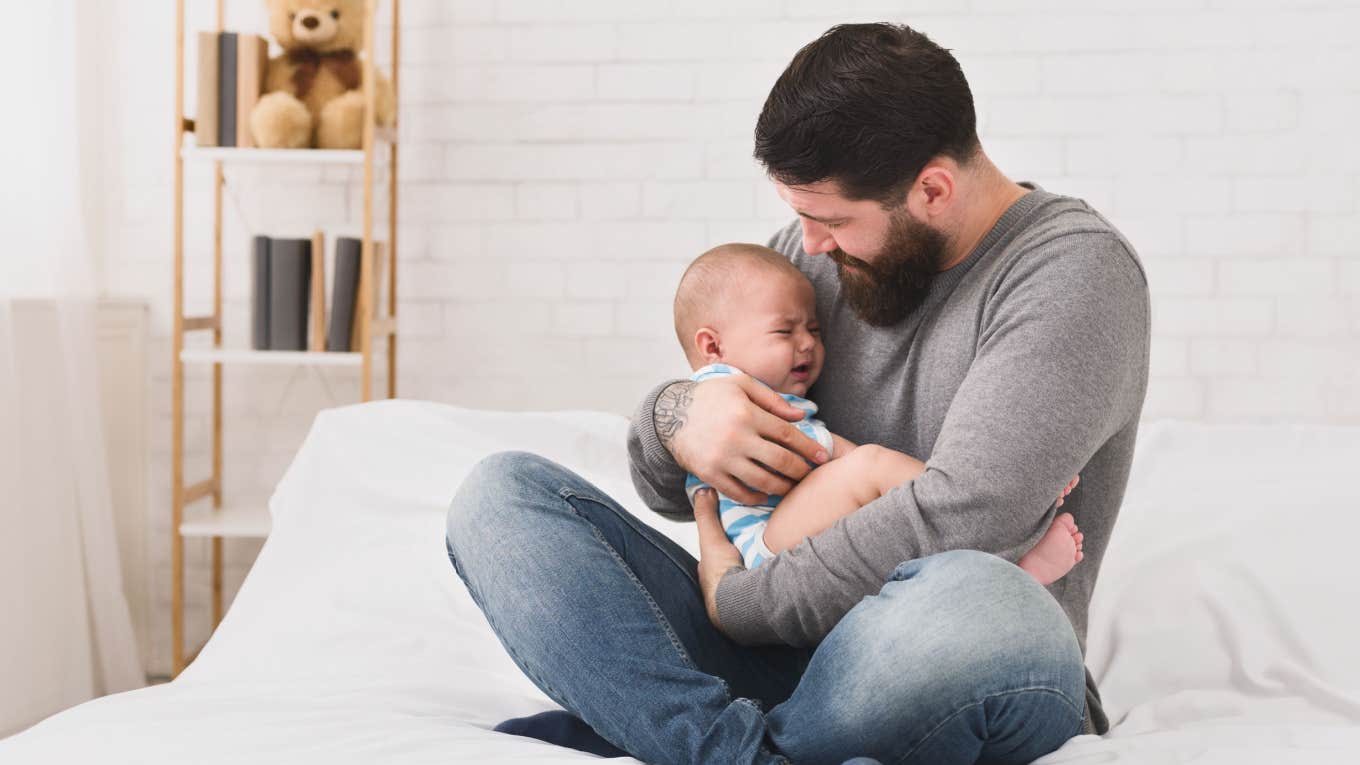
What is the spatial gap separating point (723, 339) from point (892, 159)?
35cm

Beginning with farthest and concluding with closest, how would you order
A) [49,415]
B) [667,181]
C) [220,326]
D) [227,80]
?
[220,326] < [667,181] < [227,80] < [49,415]

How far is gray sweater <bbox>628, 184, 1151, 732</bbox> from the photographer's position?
3.75 feet

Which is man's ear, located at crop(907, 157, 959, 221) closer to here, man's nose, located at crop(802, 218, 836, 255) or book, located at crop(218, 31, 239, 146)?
man's nose, located at crop(802, 218, 836, 255)

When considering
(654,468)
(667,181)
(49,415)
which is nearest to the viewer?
(654,468)

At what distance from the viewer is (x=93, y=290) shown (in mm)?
2693

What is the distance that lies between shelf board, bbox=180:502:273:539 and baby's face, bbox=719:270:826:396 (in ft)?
5.11

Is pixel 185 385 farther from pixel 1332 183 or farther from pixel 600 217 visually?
pixel 1332 183

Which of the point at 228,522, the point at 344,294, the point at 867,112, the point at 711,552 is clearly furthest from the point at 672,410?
the point at 228,522

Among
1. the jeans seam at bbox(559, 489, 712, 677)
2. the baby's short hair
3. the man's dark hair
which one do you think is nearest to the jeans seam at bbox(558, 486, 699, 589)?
the jeans seam at bbox(559, 489, 712, 677)

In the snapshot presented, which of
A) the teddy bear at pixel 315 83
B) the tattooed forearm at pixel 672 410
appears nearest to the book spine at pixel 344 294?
the teddy bear at pixel 315 83

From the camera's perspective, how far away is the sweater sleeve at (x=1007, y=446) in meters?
1.14

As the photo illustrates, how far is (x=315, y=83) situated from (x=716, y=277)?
5.09 ft

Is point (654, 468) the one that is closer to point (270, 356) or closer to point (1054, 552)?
point (1054, 552)

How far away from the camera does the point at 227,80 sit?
8.73 ft
